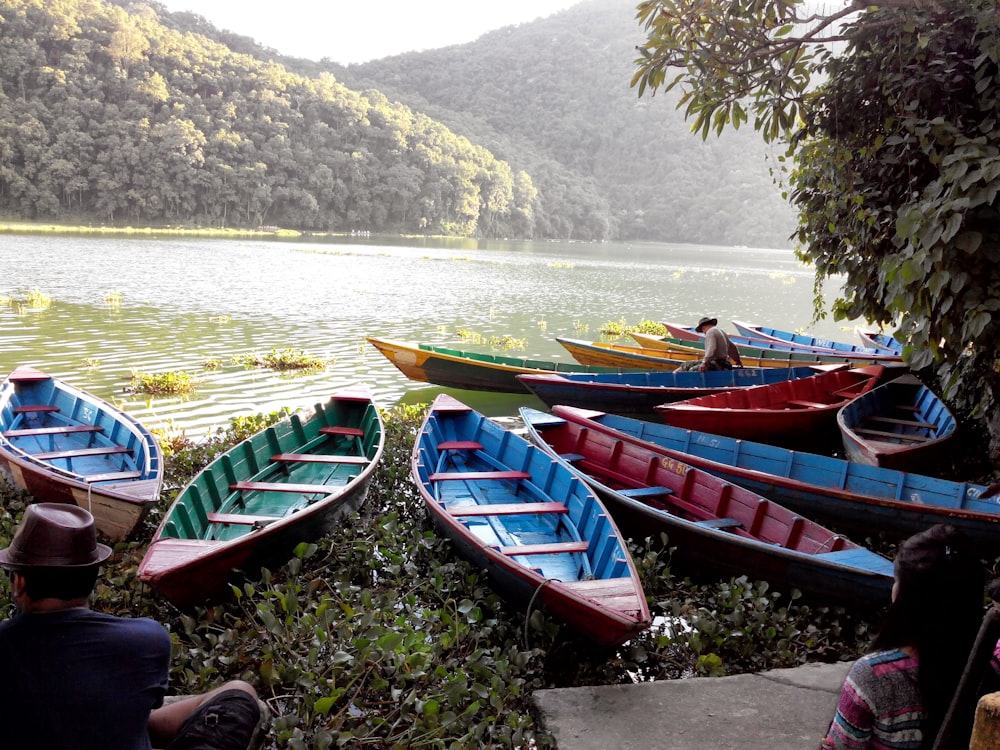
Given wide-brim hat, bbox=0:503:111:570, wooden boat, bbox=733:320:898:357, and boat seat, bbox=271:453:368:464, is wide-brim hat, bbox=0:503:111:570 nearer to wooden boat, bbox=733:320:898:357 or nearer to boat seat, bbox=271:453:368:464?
boat seat, bbox=271:453:368:464

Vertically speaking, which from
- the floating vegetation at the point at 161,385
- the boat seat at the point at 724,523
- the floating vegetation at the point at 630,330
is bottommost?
the floating vegetation at the point at 161,385

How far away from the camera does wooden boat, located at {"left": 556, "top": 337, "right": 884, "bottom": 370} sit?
1177 centimetres

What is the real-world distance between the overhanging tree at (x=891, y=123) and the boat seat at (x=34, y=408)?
251 inches

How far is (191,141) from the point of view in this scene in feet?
169

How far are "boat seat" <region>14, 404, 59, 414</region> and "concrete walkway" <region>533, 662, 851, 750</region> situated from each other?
6.09 meters

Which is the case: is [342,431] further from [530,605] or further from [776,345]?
[776,345]

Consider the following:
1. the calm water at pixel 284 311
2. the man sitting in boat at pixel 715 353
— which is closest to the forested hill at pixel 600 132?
the calm water at pixel 284 311

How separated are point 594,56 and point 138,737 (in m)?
128

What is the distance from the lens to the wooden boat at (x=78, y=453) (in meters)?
4.71

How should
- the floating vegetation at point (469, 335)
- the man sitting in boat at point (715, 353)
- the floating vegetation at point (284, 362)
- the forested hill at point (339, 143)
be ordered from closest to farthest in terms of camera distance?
1. the man sitting in boat at point (715, 353)
2. the floating vegetation at point (284, 362)
3. the floating vegetation at point (469, 335)
4. the forested hill at point (339, 143)

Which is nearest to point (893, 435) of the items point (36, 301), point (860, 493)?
point (860, 493)

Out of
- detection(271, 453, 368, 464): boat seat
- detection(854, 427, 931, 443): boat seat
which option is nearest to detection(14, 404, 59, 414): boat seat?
detection(271, 453, 368, 464): boat seat

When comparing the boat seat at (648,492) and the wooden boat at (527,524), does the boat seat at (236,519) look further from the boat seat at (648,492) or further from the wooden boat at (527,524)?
the boat seat at (648,492)

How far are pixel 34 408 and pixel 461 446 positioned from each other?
429 cm
